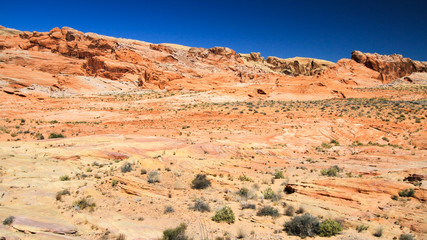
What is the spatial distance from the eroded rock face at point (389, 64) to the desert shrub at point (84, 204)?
236 ft

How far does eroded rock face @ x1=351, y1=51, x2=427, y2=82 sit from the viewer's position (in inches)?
2515

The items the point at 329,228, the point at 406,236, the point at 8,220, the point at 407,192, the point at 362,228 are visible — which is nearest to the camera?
the point at 8,220

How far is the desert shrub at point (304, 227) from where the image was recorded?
22.8ft

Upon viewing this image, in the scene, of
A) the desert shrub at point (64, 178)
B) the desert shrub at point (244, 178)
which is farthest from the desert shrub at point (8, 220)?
the desert shrub at point (244, 178)

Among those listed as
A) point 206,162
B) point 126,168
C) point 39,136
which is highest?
point 39,136

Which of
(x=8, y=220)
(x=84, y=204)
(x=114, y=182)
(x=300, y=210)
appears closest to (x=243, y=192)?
(x=300, y=210)

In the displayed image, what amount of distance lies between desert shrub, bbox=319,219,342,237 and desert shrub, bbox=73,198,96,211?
22.3ft

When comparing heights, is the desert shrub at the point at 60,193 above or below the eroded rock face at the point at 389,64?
below

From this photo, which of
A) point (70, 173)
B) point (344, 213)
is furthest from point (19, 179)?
point (344, 213)

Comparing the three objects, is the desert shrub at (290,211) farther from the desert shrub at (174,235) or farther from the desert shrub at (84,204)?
the desert shrub at (84,204)

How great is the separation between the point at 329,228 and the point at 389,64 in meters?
73.5

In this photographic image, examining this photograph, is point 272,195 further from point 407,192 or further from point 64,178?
point 64,178

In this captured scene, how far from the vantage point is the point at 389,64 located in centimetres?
6475

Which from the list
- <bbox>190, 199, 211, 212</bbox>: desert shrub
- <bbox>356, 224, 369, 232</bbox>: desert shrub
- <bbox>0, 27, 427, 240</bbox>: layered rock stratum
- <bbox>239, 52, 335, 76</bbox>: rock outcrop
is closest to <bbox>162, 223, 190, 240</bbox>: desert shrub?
<bbox>0, 27, 427, 240</bbox>: layered rock stratum
